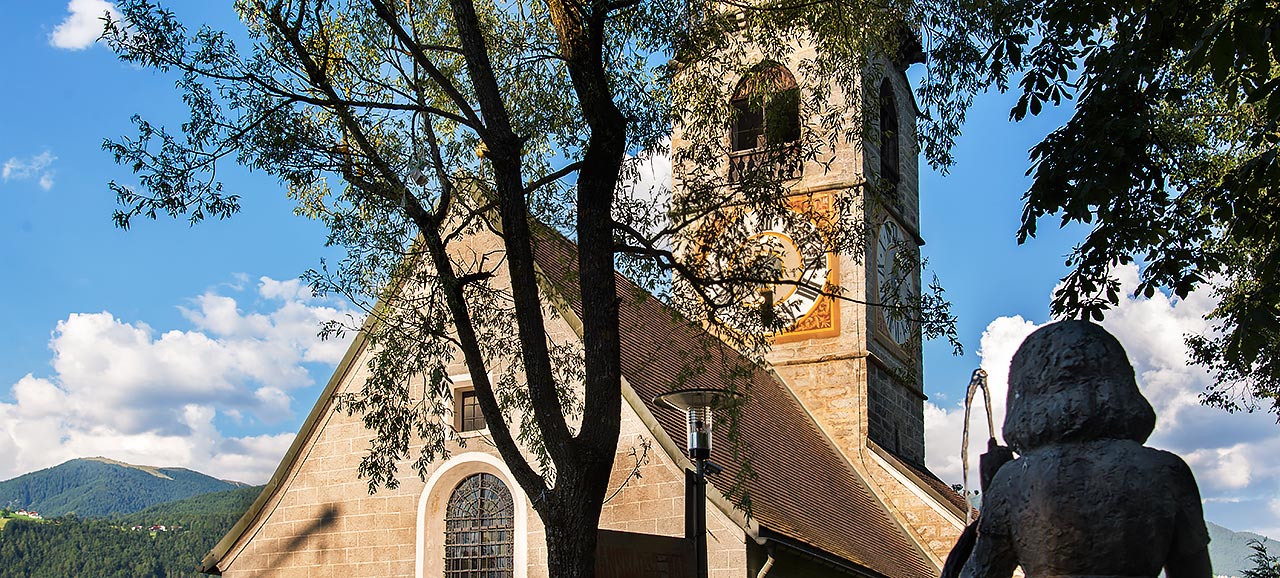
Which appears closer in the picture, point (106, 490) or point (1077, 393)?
point (1077, 393)

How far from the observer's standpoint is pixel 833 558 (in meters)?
17.8

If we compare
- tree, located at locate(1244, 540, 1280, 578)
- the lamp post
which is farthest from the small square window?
tree, located at locate(1244, 540, 1280, 578)

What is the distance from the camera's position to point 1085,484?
4.32 m

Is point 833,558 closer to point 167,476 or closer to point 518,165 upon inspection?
point 518,165

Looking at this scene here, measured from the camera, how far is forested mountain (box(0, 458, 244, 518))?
180125 millimetres

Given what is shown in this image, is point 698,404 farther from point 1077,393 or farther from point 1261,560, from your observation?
point 1261,560

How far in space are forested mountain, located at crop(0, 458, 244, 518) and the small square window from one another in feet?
558

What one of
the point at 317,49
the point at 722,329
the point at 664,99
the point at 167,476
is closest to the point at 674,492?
the point at 722,329

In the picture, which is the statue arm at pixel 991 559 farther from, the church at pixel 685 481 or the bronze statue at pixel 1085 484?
the church at pixel 685 481

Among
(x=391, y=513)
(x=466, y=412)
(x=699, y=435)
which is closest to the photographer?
(x=699, y=435)

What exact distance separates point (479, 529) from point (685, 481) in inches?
138

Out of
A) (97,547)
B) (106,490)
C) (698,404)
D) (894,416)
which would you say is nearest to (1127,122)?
(698,404)

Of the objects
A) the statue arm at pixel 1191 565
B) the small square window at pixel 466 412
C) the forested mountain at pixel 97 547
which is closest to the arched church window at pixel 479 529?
the small square window at pixel 466 412

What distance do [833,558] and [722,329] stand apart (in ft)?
22.1
